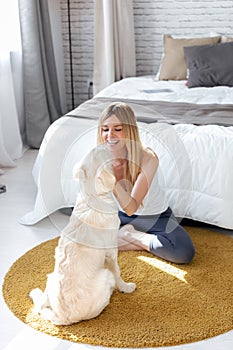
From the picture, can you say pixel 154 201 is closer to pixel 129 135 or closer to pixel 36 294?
pixel 129 135

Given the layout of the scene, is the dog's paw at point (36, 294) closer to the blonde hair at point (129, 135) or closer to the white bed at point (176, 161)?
the white bed at point (176, 161)

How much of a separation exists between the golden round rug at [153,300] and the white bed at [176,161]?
195 mm

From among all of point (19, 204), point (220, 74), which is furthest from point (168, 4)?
point (19, 204)

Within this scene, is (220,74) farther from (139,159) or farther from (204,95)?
(139,159)

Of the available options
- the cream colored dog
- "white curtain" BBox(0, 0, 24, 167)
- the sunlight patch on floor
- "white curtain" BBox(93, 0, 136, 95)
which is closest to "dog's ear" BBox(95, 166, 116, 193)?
the cream colored dog

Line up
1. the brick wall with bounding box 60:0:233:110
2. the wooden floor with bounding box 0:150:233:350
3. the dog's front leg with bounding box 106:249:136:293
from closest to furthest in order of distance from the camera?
the wooden floor with bounding box 0:150:233:350 < the dog's front leg with bounding box 106:249:136:293 < the brick wall with bounding box 60:0:233:110

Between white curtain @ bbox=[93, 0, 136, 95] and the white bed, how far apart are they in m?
1.18

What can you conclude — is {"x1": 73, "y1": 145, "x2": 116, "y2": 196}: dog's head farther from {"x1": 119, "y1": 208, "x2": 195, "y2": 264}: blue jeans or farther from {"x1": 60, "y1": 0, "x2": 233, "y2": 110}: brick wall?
{"x1": 60, "y1": 0, "x2": 233, "y2": 110}: brick wall

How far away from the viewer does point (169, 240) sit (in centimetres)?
275

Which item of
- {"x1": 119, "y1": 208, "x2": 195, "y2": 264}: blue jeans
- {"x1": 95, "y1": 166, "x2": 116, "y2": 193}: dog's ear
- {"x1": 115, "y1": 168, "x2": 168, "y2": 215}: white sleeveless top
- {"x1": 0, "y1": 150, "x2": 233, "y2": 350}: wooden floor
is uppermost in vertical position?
{"x1": 95, "y1": 166, "x2": 116, "y2": 193}: dog's ear

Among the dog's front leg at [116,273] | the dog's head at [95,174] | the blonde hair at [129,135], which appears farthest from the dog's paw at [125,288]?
the dog's head at [95,174]

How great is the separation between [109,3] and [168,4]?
46cm

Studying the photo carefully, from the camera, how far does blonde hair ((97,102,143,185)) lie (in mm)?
2273

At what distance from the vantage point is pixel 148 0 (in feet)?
15.6
